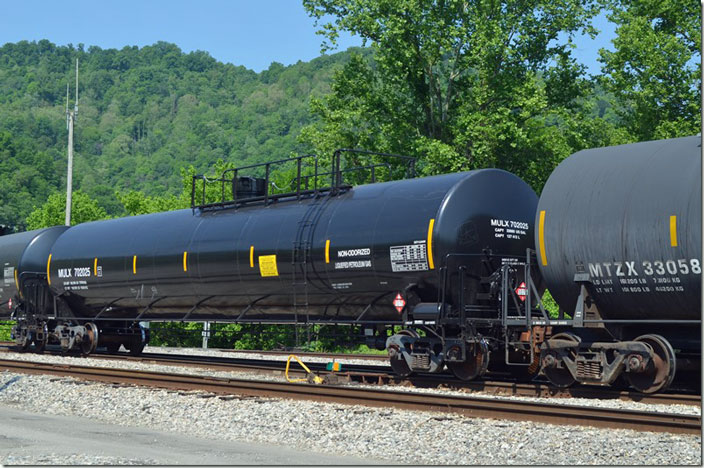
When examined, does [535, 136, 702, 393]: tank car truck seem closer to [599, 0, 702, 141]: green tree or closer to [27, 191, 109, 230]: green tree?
[599, 0, 702, 141]: green tree

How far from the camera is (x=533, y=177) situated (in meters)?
35.7

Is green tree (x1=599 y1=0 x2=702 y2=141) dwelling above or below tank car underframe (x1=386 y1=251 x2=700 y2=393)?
above

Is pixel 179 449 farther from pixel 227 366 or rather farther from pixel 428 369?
pixel 227 366

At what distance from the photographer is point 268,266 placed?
19.0 m

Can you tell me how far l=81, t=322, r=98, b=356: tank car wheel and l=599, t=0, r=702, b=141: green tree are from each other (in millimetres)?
20341

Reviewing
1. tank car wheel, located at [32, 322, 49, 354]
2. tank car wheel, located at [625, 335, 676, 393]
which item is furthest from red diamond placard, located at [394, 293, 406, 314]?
tank car wheel, located at [32, 322, 49, 354]

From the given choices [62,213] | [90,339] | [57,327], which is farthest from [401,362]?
[62,213]

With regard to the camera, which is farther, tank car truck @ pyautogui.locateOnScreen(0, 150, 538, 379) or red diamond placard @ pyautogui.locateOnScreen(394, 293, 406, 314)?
red diamond placard @ pyautogui.locateOnScreen(394, 293, 406, 314)

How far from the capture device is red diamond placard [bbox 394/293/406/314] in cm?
1678

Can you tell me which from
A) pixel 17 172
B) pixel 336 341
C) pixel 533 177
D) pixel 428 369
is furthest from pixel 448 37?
pixel 17 172

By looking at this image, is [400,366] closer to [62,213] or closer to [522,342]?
[522,342]

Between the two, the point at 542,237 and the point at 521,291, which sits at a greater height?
the point at 542,237

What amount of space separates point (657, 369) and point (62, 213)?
2397 inches

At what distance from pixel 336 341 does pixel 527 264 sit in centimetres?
1249
